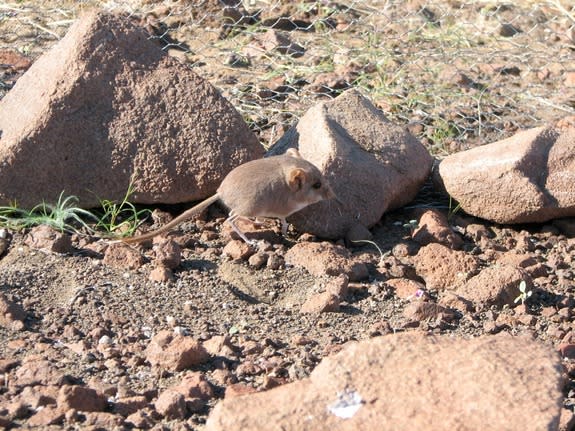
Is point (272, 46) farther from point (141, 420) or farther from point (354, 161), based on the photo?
point (141, 420)

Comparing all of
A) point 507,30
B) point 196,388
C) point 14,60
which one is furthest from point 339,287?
point 507,30

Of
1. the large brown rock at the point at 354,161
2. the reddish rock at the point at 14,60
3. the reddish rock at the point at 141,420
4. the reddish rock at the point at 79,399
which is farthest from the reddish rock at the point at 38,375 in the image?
the reddish rock at the point at 14,60

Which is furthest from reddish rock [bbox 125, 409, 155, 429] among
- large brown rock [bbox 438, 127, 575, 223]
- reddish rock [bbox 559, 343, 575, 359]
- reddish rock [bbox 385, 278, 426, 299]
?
large brown rock [bbox 438, 127, 575, 223]

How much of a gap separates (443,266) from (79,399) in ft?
7.28

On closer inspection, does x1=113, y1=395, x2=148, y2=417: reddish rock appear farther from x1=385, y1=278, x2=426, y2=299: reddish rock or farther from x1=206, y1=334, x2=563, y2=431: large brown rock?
x1=385, y1=278, x2=426, y2=299: reddish rock

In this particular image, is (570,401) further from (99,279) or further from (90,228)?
(90,228)

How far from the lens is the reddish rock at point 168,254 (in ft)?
16.6

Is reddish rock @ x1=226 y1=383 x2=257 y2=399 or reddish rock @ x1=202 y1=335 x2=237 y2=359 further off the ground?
reddish rock @ x1=226 y1=383 x2=257 y2=399

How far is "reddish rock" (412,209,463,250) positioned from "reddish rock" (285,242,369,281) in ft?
1.54

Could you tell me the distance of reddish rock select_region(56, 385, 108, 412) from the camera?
12.2 feet

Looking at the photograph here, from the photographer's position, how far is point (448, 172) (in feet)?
19.4

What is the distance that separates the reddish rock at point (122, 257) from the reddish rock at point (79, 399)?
136 cm

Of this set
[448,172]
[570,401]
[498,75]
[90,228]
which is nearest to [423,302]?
[570,401]

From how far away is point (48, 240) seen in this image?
5.21m
